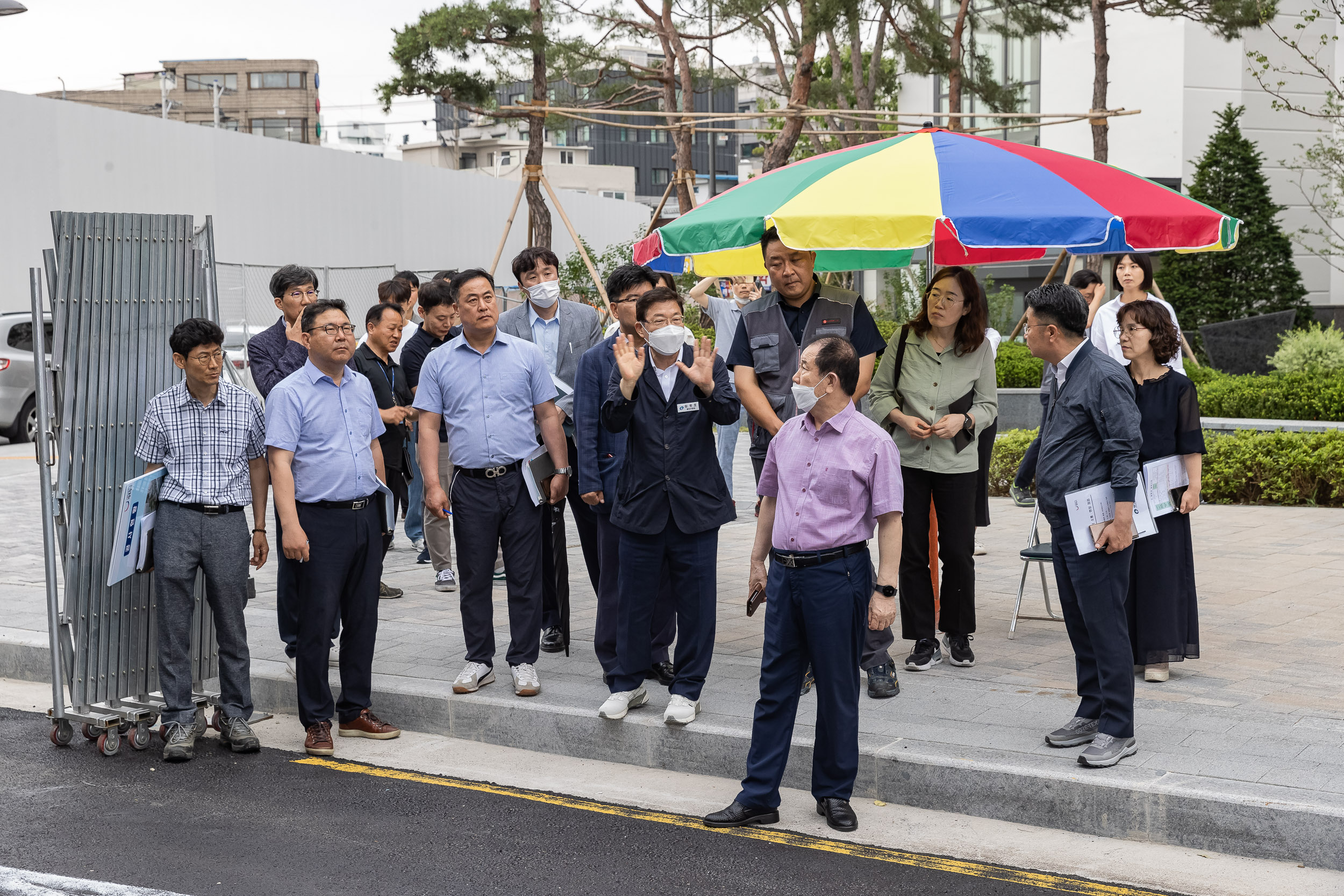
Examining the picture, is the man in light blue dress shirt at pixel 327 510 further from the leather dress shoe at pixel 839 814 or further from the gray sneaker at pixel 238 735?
the leather dress shoe at pixel 839 814

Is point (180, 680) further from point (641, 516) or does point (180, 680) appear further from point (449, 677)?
point (641, 516)

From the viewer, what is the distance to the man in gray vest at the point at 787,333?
6.04 m

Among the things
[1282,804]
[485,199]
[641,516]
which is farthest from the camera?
[485,199]

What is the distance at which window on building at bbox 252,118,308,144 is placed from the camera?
7506cm

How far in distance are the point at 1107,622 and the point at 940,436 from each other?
4.77ft

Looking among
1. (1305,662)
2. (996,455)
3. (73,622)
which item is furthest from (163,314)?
(996,455)

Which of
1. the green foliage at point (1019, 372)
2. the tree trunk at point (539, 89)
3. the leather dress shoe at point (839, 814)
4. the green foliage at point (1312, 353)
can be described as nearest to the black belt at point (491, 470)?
the leather dress shoe at point (839, 814)

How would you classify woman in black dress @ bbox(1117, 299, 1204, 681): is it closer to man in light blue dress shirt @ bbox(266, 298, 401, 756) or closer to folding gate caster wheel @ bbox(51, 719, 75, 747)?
man in light blue dress shirt @ bbox(266, 298, 401, 756)

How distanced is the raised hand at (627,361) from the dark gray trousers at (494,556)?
0.90m

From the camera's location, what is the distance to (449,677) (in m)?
6.54

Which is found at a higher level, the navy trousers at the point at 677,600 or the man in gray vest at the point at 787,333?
the man in gray vest at the point at 787,333

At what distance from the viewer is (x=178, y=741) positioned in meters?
5.81

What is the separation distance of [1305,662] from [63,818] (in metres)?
5.48

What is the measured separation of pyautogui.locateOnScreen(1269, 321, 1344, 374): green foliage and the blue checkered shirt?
12.6 m
